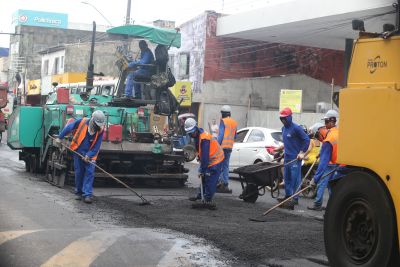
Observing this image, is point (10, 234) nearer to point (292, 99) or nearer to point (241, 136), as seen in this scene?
point (241, 136)

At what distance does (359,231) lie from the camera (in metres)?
5.41

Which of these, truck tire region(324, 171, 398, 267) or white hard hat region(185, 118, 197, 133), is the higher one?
white hard hat region(185, 118, 197, 133)

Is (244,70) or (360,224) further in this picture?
(244,70)

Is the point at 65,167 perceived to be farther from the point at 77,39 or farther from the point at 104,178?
the point at 77,39

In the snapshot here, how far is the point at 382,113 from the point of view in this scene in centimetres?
505

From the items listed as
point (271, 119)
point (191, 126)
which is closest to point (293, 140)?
point (191, 126)

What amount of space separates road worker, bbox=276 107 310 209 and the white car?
420cm

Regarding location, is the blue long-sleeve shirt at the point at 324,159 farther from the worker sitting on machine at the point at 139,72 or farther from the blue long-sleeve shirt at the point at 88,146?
the worker sitting on machine at the point at 139,72

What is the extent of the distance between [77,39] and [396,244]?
183ft

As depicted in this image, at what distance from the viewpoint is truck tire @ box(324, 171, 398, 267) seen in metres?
4.93

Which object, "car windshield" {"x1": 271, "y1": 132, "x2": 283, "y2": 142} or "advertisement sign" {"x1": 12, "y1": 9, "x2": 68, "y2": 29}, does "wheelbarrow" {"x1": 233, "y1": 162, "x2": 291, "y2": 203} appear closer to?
"car windshield" {"x1": 271, "y1": 132, "x2": 283, "y2": 142}

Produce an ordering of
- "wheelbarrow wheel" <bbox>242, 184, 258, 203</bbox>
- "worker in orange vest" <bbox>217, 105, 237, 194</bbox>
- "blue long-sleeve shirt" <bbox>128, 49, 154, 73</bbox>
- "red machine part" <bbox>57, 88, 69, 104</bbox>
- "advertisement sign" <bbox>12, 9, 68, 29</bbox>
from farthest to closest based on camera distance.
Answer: "advertisement sign" <bbox>12, 9, 68, 29</bbox> < "blue long-sleeve shirt" <bbox>128, 49, 154, 73</bbox> < "red machine part" <bbox>57, 88, 69, 104</bbox> < "worker in orange vest" <bbox>217, 105, 237, 194</bbox> < "wheelbarrow wheel" <bbox>242, 184, 258, 203</bbox>

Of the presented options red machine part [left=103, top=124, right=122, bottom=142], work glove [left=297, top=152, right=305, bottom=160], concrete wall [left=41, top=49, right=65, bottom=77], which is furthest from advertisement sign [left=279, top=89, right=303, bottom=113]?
concrete wall [left=41, top=49, right=65, bottom=77]

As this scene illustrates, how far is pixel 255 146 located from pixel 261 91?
45.4ft
